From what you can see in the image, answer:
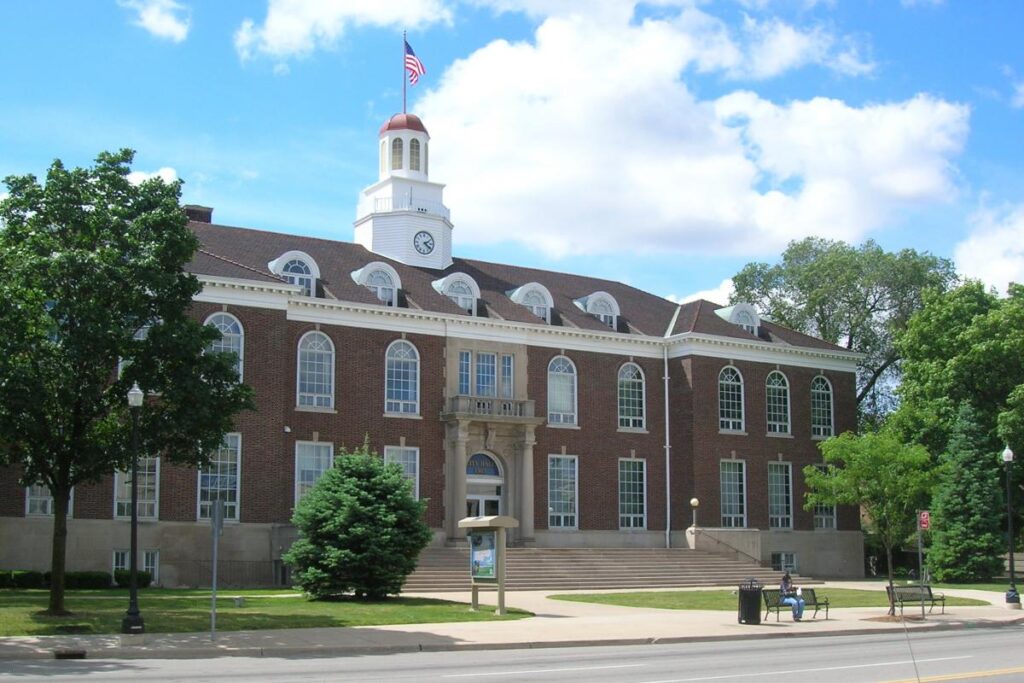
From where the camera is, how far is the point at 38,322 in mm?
25438

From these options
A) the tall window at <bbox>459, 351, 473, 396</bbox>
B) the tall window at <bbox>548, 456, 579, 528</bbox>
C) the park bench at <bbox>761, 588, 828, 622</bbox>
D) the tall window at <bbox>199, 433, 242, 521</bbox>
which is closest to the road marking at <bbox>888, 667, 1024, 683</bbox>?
the park bench at <bbox>761, 588, 828, 622</bbox>

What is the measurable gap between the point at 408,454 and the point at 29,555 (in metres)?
14.2

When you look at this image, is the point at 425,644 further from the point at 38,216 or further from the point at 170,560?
the point at 170,560

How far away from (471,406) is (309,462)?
6633 mm

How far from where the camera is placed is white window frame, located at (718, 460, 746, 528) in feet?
172

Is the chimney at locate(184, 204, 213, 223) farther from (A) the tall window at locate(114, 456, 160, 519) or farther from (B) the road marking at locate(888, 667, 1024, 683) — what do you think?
(B) the road marking at locate(888, 667, 1024, 683)

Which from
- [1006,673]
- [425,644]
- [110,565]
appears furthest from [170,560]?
[1006,673]

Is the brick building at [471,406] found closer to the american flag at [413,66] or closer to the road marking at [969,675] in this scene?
the american flag at [413,66]

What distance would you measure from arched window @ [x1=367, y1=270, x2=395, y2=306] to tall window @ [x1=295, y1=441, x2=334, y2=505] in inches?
241

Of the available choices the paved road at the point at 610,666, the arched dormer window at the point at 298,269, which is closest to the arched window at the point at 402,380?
the arched dormer window at the point at 298,269

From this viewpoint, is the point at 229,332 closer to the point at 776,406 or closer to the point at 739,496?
the point at 739,496

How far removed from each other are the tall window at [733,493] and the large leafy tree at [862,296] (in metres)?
16.8

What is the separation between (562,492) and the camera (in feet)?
164

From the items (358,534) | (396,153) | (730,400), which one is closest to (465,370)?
(396,153)
